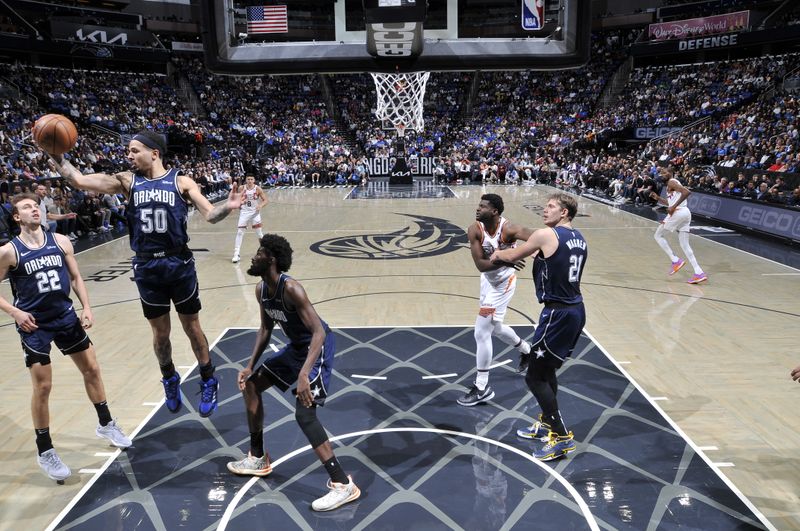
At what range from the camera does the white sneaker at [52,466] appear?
13.3ft

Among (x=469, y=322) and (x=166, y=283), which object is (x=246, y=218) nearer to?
(x=469, y=322)

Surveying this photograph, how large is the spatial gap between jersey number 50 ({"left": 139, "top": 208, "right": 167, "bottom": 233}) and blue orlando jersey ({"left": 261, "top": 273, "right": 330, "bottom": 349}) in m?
0.93

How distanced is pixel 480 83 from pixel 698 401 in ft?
114

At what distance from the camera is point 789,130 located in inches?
787

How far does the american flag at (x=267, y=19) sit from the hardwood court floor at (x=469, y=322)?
11.5ft

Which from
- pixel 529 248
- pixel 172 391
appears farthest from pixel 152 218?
pixel 529 248

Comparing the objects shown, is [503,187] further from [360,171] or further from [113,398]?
[113,398]

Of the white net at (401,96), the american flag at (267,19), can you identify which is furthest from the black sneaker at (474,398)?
the white net at (401,96)

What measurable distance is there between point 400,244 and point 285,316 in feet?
30.2

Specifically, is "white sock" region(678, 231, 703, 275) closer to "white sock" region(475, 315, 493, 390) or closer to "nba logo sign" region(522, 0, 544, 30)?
"nba logo sign" region(522, 0, 544, 30)

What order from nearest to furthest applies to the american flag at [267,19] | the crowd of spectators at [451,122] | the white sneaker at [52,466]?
the white sneaker at [52,466], the american flag at [267,19], the crowd of spectators at [451,122]

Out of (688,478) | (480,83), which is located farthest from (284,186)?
(688,478)

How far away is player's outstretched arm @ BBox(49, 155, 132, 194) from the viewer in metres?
3.84

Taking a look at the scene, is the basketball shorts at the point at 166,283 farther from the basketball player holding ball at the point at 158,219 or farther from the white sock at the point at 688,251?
the white sock at the point at 688,251
